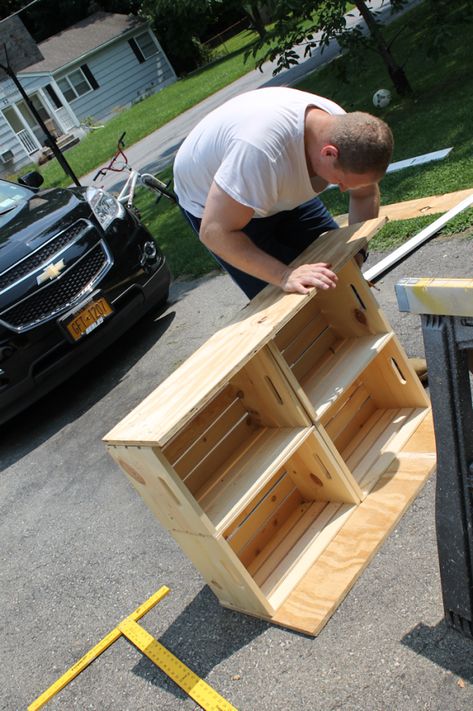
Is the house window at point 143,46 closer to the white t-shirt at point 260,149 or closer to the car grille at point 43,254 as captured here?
the car grille at point 43,254

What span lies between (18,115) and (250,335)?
36.0m

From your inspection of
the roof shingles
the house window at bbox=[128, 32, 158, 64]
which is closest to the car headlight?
the roof shingles

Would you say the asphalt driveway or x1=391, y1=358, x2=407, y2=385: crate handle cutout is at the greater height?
x1=391, y1=358, x2=407, y2=385: crate handle cutout

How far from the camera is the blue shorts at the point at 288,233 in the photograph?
329 cm

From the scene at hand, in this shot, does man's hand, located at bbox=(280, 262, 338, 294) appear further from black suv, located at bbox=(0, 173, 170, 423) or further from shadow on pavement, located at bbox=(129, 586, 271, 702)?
black suv, located at bbox=(0, 173, 170, 423)

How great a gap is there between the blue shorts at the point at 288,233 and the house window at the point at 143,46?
3973 centimetres

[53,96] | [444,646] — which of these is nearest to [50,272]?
[444,646]

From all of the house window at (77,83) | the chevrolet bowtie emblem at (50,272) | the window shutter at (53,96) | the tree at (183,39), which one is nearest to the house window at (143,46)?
the tree at (183,39)

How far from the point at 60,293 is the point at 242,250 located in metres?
2.68

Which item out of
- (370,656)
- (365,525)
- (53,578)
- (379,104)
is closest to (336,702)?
(370,656)

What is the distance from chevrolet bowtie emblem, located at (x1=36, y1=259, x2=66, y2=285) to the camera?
500 cm

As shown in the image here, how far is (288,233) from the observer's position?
3.40 metres

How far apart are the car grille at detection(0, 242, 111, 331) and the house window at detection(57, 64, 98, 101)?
3504 centimetres

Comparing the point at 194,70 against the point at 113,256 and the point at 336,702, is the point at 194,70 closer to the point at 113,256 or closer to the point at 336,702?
the point at 113,256
